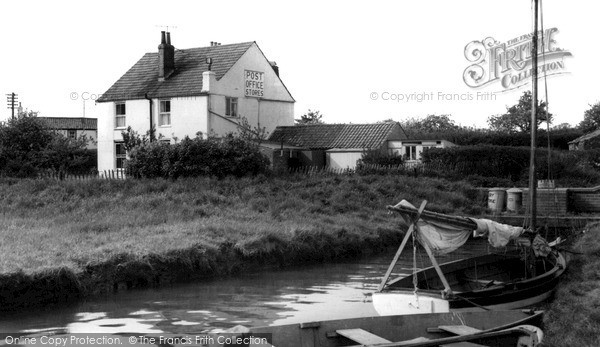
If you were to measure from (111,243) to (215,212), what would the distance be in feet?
23.7

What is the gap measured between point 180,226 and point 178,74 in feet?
83.8

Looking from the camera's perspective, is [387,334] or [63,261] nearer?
[387,334]

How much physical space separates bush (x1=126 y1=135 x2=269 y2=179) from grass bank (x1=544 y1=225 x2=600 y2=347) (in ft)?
55.7

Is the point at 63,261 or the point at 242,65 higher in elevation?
the point at 242,65

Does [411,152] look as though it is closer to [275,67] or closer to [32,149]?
[275,67]

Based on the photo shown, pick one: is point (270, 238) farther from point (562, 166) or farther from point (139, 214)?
point (562, 166)

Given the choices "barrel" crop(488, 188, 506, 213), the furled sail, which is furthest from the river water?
"barrel" crop(488, 188, 506, 213)

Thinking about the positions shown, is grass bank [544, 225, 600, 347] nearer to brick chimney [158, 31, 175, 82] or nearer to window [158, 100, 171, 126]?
window [158, 100, 171, 126]

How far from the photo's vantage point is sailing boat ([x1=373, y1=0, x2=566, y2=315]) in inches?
590

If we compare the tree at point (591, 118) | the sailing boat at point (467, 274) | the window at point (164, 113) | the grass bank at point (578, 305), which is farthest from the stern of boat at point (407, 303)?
the tree at point (591, 118)

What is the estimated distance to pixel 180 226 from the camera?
78.4ft

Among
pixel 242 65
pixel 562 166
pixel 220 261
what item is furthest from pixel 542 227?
pixel 242 65

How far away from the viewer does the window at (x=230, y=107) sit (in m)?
46.3

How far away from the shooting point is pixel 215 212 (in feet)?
90.3
